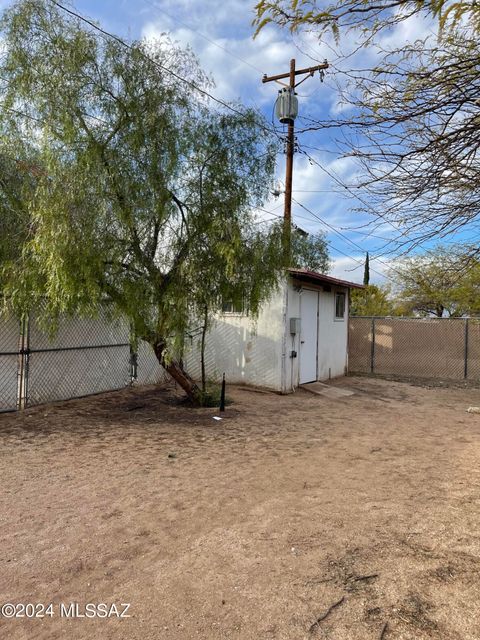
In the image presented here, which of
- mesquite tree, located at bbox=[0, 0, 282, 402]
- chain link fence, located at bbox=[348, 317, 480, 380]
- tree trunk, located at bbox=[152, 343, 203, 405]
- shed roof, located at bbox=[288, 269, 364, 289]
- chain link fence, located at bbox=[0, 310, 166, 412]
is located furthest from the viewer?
chain link fence, located at bbox=[348, 317, 480, 380]

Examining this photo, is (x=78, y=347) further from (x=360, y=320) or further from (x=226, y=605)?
(x=360, y=320)

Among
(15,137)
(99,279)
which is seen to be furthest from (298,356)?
(15,137)

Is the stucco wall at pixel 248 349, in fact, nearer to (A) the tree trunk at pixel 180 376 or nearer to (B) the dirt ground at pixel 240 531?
(A) the tree trunk at pixel 180 376

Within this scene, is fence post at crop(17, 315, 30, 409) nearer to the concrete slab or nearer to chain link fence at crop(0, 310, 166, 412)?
chain link fence at crop(0, 310, 166, 412)

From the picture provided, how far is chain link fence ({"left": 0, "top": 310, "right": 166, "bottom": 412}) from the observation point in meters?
7.14

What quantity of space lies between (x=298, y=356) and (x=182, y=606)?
852 cm

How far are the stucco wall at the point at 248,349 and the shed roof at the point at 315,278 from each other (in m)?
0.53

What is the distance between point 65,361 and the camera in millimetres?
8047

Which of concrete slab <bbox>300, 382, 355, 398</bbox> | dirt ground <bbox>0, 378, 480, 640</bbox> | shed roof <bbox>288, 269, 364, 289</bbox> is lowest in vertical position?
dirt ground <bbox>0, 378, 480, 640</bbox>

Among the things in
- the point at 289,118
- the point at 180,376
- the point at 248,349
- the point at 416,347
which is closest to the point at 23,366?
the point at 180,376

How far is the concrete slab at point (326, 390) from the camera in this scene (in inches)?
401

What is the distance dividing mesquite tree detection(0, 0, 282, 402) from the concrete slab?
3792 mm

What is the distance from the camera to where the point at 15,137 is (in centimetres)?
642

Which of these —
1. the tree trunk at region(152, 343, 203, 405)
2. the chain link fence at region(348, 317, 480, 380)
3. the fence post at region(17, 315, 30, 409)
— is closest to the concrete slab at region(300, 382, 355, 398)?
the tree trunk at region(152, 343, 203, 405)
